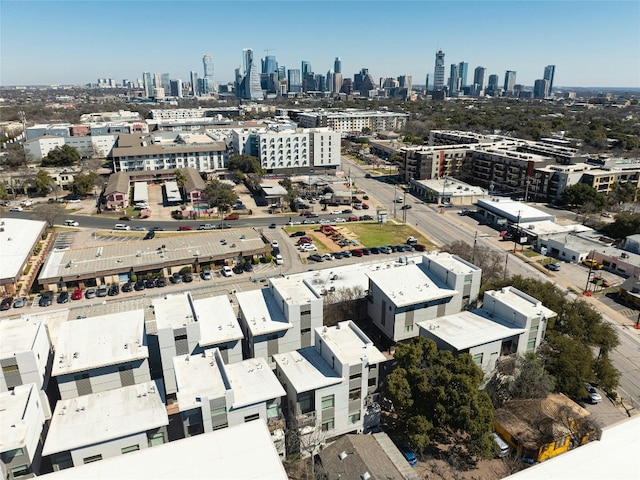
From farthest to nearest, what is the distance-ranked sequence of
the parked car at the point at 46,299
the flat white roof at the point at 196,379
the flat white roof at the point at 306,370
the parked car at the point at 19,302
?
the parked car at the point at 46,299
the parked car at the point at 19,302
the flat white roof at the point at 306,370
the flat white roof at the point at 196,379

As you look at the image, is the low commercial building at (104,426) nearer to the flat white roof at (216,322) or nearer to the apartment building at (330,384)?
the flat white roof at (216,322)

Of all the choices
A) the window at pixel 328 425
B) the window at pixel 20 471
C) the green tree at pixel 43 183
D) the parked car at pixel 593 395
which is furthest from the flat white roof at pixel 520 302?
the green tree at pixel 43 183

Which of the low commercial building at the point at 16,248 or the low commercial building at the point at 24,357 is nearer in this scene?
the low commercial building at the point at 24,357

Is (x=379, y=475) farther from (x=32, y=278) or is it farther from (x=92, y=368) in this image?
(x=32, y=278)

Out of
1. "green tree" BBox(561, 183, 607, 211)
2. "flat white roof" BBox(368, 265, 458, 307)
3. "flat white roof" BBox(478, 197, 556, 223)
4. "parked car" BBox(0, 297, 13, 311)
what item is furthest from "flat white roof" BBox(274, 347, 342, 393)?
"green tree" BBox(561, 183, 607, 211)

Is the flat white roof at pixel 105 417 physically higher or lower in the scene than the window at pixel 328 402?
higher

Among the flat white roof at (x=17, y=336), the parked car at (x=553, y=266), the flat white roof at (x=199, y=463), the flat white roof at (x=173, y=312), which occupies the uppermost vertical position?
the flat white roof at (x=173, y=312)

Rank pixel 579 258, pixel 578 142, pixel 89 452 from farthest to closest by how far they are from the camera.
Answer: pixel 578 142
pixel 579 258
pixel 89 452

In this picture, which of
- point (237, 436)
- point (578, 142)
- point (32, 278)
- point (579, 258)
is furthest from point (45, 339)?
point (578, 142)
